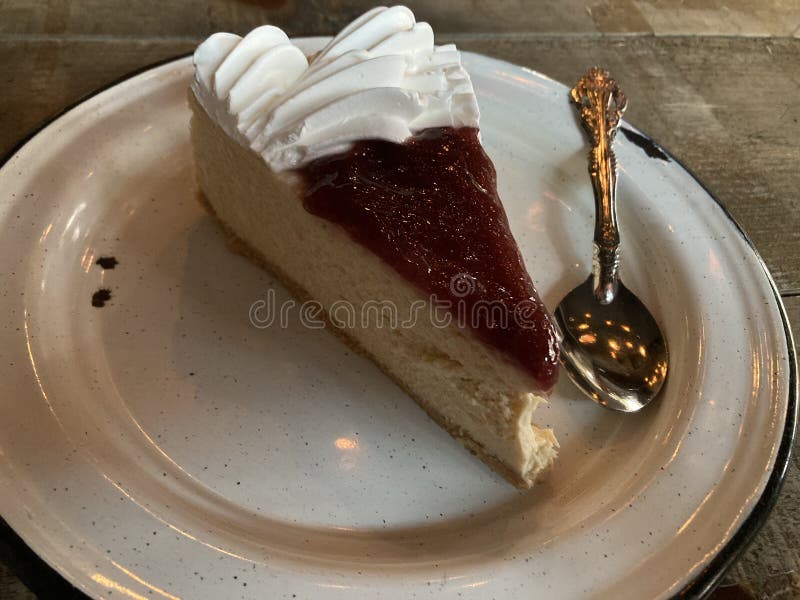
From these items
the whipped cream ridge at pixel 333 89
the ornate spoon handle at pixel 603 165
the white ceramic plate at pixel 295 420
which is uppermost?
the whipped cream ridge at pixel 333 89

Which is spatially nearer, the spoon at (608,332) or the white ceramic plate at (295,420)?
the white ceramic plate at (295,420)

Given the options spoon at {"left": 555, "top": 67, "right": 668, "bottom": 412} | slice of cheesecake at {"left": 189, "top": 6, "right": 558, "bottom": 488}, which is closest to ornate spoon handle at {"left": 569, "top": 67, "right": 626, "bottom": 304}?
spoon at {"left": 555, "top": 67, "right": 668, "bottom": 412}

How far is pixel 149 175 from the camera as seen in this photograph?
178cm

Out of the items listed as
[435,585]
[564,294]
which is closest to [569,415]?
[564,294]

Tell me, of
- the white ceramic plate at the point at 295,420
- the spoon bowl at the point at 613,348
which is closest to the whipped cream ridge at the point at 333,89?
the white ceramic plate at the point at 295,420

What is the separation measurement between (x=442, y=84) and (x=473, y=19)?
1241mm

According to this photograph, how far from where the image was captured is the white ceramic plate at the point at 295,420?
1.11 meters

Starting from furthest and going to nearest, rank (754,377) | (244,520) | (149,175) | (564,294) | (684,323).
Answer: (149,175) < (564,294) < (684,323) < (754,377) < (244,520)

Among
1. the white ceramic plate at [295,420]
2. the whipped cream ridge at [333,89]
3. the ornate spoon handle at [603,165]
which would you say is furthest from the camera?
the ornate spoon handle at [603,165]

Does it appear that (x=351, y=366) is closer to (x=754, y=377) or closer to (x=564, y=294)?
(x=564, y=294)

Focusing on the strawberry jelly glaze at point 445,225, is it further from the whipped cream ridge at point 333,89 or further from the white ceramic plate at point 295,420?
the white ceramic plate at point 295,420

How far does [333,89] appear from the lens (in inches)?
58.0

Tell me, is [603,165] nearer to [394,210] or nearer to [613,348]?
[613,348]

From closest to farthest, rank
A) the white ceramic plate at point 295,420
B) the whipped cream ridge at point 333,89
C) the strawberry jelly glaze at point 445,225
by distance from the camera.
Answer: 1. the white ceramic plate at point 295,420
2. the strawberry jelly glaze at point 445,225
3. the whipped cream ridge at point 333,89
